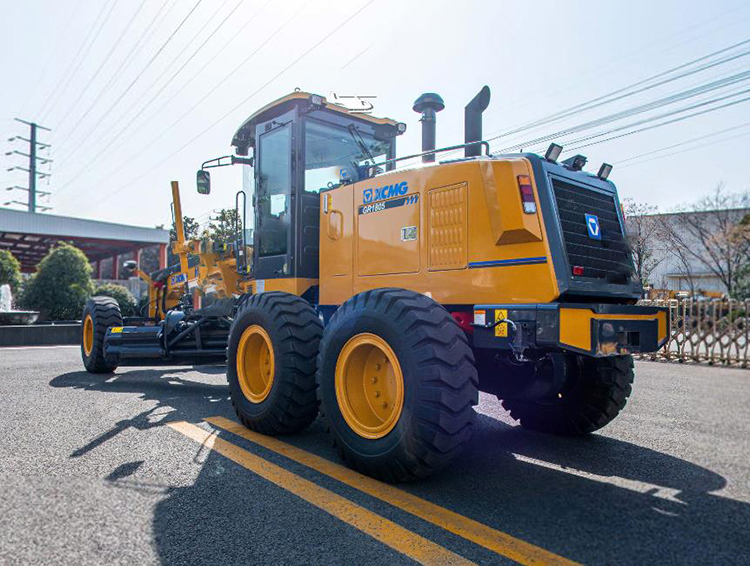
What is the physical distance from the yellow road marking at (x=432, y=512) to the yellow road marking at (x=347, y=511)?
0.64 ft

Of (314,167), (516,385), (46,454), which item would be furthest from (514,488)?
(314,167)

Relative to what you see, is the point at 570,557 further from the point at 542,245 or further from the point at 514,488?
the point at 542,245

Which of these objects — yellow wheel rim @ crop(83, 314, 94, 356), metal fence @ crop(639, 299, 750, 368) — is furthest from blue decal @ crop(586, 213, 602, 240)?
metal fence @ crop(639, 299, 750, 368)

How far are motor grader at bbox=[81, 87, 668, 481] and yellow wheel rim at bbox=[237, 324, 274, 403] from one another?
0.02 m

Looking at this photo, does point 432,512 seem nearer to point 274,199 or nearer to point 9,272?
point 274,199

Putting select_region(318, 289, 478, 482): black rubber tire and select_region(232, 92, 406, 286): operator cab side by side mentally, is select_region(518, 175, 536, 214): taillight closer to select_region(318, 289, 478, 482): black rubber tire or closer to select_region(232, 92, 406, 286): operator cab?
select_region(318, 289, 478, 482): black rubber tire

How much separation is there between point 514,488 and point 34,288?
20884mm

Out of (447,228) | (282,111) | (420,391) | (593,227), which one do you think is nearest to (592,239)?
(593,227)

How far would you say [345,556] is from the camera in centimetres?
236

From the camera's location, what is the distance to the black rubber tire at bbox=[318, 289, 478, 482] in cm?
304

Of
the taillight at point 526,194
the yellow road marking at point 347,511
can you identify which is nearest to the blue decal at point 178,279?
the yellow road marking at point 347,511

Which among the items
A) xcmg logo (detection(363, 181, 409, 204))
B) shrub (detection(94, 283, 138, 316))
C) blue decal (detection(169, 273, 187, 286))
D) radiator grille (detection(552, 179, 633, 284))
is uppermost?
xcmg logo (detection(363, 181, 409, 204))

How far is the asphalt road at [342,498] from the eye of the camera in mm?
2434

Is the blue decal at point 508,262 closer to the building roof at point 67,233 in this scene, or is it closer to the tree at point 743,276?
the tree at point 743,276
